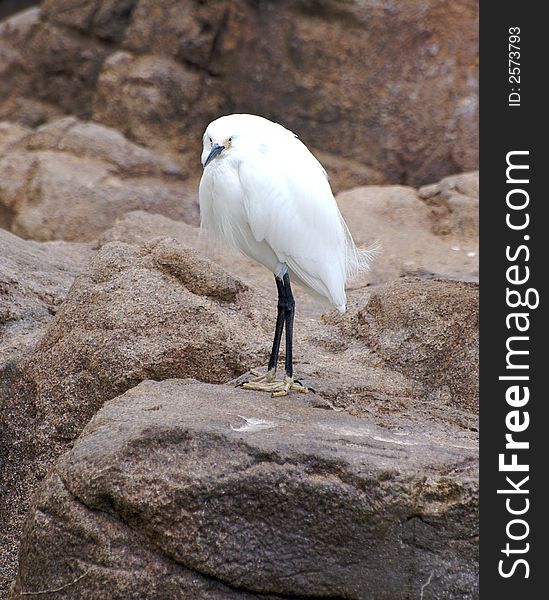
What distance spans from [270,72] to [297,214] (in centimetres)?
648

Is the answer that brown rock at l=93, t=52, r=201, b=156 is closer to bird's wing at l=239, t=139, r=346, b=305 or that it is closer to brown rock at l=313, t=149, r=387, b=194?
brown rock at l=313, t=149, r=387, b=194

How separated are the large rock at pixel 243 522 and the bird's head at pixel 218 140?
1.32 meters

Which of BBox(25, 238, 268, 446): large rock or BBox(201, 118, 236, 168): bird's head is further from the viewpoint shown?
BBox(25, 238, 268, 446): large rock

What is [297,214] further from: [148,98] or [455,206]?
[148,98]

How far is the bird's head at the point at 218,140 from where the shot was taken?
4336 millimetres

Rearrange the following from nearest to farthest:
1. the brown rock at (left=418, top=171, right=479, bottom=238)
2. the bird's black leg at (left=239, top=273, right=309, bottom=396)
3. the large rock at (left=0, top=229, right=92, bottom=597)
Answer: the bird's black leg at (left=239, top=273, right=309, bottom=396) → the large rock at (left=0, top=229, right=92, bottom=597) → the brown rock at (left=418, top=171, right=479, bottom=238)

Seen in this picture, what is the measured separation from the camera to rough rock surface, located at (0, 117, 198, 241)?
28.6 ft

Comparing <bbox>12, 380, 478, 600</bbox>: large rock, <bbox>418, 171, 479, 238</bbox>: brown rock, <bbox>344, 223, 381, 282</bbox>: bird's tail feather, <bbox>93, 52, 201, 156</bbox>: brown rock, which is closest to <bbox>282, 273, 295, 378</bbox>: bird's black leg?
<bbox>344, 223, 381, 282</bbox>: bird's tail feather

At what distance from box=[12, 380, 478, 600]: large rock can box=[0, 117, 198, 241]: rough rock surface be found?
17.5ft

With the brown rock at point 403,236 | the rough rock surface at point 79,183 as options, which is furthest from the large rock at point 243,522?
the rough rock surface at point 79,183

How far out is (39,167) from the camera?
9.06 metres

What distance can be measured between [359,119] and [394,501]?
7.38 m

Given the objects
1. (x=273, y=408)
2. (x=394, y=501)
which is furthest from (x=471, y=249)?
(x=394, y=501)

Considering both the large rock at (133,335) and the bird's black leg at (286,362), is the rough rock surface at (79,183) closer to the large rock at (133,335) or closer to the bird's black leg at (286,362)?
the large rock at (133,335)
